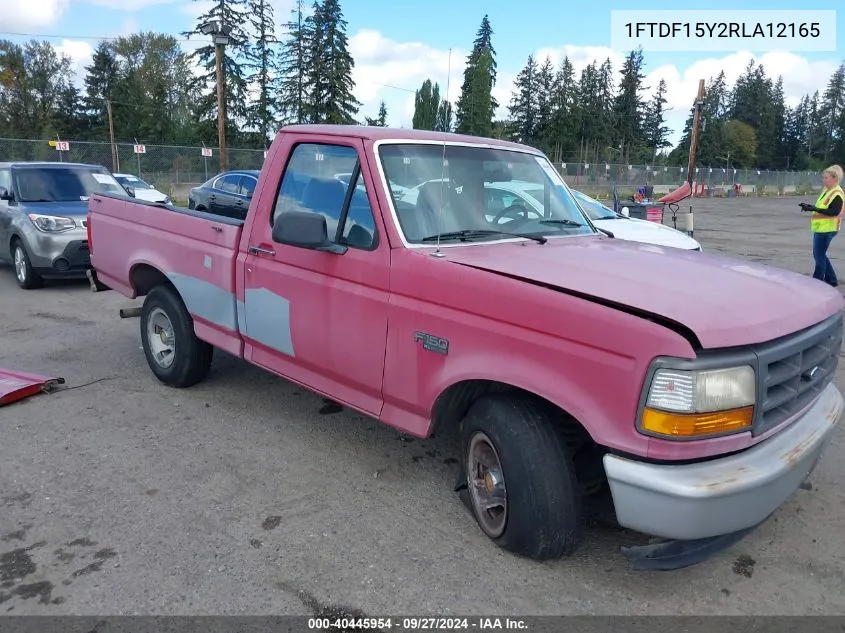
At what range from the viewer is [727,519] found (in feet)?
8.55

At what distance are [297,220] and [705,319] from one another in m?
2.06

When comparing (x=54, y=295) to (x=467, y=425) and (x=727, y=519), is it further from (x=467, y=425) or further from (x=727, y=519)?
(x=727, y=519)

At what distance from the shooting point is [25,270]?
940 cm

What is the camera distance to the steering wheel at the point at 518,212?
403 cm

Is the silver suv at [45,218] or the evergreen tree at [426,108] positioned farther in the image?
the silver suv at [45,218]

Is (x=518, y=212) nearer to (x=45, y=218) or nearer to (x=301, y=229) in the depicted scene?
(x=301, y=229)

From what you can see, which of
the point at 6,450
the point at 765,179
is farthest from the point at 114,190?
the point at 765,179

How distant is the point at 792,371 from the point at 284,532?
251cm

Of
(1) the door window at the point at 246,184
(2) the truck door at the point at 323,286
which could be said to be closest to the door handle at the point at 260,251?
(2) the truck door at the point at 323,286

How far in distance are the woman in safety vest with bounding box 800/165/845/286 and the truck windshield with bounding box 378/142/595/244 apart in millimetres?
7958

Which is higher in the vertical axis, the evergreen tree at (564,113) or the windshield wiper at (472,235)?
the evergreen tree at (564,113)

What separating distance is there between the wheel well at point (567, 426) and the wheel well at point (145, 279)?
317 cm

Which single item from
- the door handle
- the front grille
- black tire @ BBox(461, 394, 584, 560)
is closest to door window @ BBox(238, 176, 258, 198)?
the door handle

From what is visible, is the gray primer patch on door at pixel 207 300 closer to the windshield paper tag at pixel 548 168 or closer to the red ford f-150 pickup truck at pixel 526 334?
the red ford f-150 pickup truck at pixel 526 334
